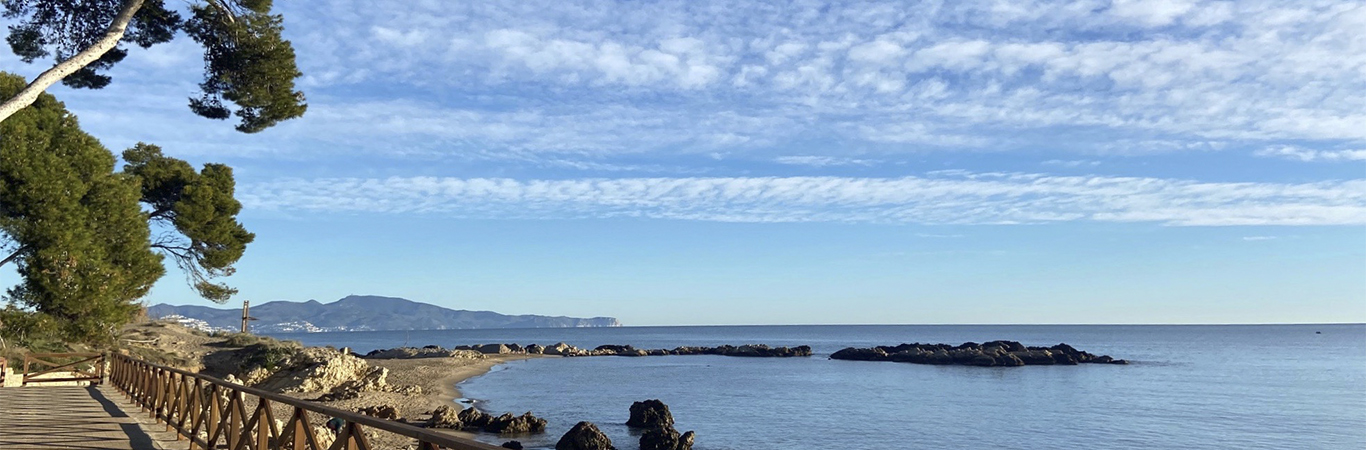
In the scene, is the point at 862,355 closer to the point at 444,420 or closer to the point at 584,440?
the point at 444,420

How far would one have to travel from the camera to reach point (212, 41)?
13859 millimetres

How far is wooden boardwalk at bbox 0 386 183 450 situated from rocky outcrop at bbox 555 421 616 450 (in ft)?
33.3

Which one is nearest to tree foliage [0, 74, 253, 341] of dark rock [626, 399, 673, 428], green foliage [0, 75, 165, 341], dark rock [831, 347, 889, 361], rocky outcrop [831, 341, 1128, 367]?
green foliage [0, 75, 165, 341]

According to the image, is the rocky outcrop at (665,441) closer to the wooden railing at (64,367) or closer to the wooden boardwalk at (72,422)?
the wooden boardwalk at (72,422)

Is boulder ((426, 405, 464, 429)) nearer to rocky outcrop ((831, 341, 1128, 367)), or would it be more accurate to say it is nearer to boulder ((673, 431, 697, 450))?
boulder ((673, 431, 697, 450))

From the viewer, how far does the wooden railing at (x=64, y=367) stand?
67.5ft

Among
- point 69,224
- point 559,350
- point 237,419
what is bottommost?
point 559,350

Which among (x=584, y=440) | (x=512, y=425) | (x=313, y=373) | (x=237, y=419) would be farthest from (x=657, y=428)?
(x=237, y=419)

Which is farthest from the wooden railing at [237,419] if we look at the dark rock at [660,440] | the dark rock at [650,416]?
the dark rock at [650,416]

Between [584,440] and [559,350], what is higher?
[584,440]

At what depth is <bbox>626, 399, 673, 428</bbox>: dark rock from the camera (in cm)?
2716

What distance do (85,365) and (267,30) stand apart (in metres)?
16.8

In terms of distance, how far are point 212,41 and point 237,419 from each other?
26.7 feet

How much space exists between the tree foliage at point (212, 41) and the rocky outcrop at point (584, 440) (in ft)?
37.0
